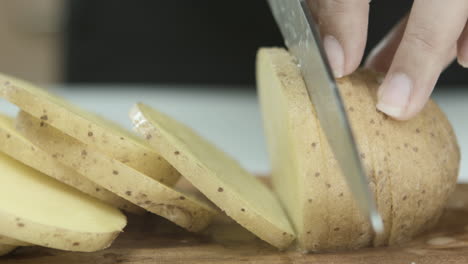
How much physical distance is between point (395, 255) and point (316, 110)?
1.16 ft

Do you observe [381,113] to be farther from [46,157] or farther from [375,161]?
[46,157]

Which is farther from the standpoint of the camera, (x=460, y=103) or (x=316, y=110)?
(x=460, y=103)

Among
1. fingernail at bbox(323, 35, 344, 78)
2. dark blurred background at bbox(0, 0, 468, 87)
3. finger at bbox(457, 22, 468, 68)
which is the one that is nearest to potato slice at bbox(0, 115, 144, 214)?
fingernail at bbox(323, 35, 344, 78)

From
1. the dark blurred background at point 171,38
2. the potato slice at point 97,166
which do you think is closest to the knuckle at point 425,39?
the potato slice at point 97,166

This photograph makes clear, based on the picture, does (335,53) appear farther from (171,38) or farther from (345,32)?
(171,38)

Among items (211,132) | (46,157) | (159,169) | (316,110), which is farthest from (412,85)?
(211,132)

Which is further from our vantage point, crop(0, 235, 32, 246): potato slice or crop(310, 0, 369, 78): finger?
crop(310, 0, 369, 78): finger

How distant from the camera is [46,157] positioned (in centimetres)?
126

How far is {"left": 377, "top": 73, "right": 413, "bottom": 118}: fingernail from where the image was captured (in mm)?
1273

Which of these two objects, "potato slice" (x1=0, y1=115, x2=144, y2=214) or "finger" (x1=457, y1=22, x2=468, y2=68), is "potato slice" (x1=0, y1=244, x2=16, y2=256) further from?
"finger" (x1=457, y1=22, x2=468, y2=68)

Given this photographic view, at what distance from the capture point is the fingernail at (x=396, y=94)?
4.18 ft

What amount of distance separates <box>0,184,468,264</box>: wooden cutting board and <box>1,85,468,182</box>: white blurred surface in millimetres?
973

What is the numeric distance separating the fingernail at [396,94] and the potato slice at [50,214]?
61cm

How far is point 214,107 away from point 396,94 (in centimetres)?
184
